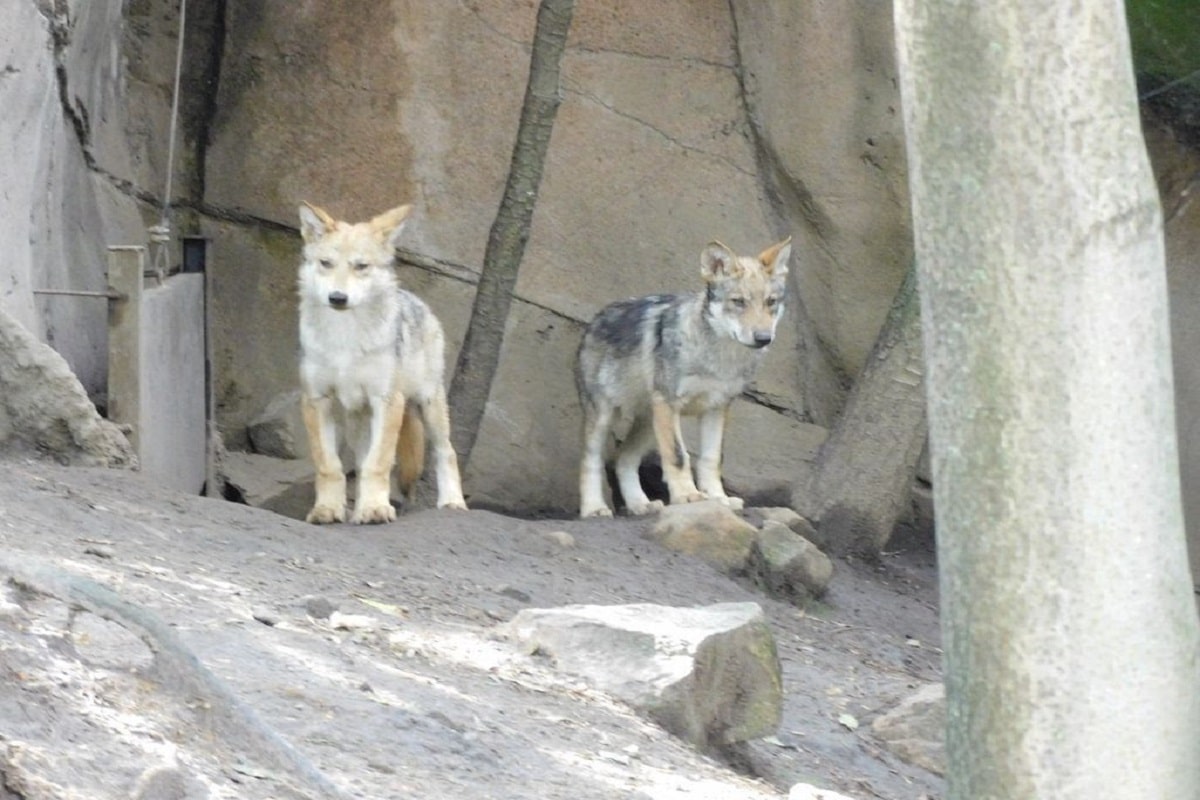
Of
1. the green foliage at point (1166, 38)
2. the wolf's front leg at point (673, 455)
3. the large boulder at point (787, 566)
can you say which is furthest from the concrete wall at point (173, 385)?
the green foliage at point (1166, 38)

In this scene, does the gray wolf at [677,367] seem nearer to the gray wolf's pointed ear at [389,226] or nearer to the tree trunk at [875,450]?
the tree trunk at [875,450]

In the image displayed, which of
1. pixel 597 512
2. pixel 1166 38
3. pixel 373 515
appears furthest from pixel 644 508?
pixel 1166 38

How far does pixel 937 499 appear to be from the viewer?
3.25 metres

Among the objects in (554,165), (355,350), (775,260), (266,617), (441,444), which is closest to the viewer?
(266,617)

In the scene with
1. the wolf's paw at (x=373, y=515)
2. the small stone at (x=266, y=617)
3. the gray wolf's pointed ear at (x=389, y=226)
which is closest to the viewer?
the small stone at (x=266, y=617)

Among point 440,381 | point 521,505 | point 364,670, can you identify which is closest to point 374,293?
point 440,381

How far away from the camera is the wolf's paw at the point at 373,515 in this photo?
8.10 metres

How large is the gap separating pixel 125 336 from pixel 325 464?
1143mm

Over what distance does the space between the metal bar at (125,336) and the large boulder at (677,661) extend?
2.98 m

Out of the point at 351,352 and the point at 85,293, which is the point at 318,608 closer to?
the point at 85,293

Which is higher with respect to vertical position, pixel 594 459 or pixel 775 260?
pixel 775 260

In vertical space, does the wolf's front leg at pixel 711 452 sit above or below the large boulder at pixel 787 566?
above

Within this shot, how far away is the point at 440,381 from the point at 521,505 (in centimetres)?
208

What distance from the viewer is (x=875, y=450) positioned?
9625 millimetres
